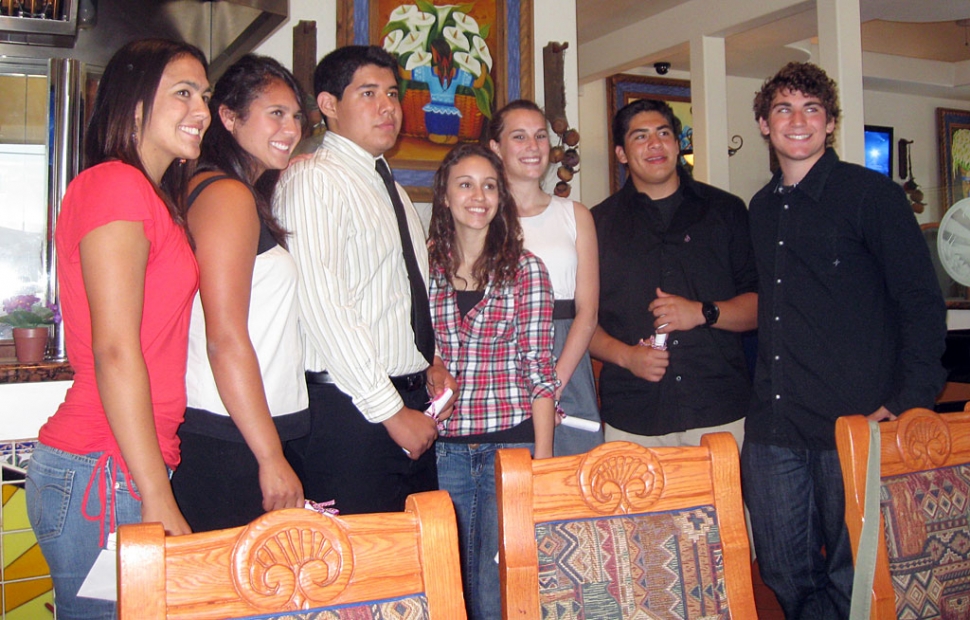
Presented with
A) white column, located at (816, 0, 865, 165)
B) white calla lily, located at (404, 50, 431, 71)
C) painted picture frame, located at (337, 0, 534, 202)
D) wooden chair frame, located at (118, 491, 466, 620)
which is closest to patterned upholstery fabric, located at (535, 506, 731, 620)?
wooden chair frame, located at (118, 491, 466, 620)

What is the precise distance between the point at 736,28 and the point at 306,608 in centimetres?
511

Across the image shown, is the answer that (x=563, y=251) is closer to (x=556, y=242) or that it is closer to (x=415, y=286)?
(x=556, y=242)

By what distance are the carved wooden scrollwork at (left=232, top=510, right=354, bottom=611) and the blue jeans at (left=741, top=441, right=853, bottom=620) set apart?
4.06 feet

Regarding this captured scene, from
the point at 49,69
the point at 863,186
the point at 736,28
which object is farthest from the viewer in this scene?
the point at 736,28

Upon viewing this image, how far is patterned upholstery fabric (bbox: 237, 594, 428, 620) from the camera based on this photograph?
0.89 metres

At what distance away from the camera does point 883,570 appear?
3.87 feet

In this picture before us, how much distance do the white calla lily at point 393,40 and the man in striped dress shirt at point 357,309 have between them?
1.33 meters

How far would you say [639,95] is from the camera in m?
7.20

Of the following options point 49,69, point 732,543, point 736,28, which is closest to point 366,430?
point 732,543

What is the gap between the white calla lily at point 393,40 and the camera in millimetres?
3027

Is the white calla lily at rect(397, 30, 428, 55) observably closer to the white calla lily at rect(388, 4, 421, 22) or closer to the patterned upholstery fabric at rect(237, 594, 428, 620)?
the white calla lily at rect(388, 4, 421, 22)

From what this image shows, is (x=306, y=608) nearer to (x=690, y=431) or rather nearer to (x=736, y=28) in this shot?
(x=690, y=431)

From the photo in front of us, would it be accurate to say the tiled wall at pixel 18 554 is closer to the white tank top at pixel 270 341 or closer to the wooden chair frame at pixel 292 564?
the white tank top at pixel 270 341

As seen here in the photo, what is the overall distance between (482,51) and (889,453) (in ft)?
7.86
